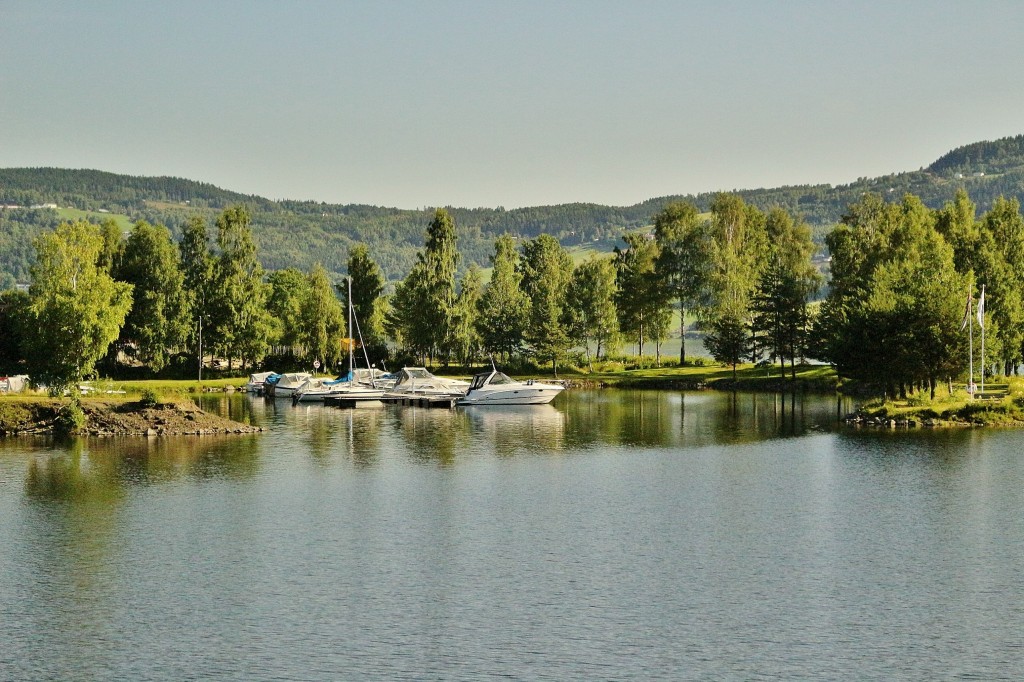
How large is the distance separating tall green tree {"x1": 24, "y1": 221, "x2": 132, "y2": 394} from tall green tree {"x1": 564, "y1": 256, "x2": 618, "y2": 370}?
6619 centimetres

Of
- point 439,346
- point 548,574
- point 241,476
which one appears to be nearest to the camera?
point 548,574

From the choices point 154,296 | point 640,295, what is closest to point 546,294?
point 640,295

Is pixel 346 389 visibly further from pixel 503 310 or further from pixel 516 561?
pixel 516 561

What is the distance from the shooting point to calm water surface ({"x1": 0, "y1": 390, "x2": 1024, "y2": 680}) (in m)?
28.1

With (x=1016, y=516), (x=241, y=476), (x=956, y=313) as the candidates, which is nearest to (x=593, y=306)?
(x=956, y=313)

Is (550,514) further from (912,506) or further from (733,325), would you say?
(733,325)

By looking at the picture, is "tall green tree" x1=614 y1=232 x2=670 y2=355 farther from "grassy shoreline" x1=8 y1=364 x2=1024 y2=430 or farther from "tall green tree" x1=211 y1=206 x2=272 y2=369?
"tall green tree" x1=211 y1=206 x2=272 y2=369

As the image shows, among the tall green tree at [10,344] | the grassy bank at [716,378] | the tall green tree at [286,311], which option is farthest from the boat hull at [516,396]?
the tall green tree at [10,344]

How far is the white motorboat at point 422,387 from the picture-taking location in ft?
319

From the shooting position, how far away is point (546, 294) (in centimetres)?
12900

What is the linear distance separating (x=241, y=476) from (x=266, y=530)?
12.8m

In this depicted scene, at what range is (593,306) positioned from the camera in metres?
130

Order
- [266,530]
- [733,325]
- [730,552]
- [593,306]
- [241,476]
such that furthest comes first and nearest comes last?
[593,306]
[733,325]
[241,476]
[266,530]
[730,552]

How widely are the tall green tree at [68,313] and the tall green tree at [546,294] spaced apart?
56649mm
